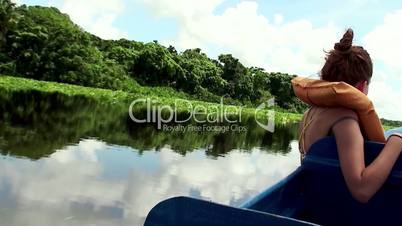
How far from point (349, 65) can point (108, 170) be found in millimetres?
8723

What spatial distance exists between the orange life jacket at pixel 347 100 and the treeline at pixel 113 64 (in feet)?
142

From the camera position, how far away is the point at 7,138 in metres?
13.4

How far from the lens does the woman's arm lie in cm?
215

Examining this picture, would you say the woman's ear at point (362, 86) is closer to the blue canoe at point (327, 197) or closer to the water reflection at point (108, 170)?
the blue canoe at point (327, 197)

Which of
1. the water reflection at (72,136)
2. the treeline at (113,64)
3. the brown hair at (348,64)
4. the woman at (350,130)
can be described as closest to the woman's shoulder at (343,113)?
the woman at (350,130)

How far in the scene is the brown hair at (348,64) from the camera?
8.05 ft

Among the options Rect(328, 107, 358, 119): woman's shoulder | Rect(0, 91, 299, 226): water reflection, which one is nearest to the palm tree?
Rect(0, 91, 299, 226): water reflection

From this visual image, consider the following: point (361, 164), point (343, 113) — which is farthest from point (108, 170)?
point (361, 164)

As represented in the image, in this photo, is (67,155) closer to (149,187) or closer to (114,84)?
(149,187)

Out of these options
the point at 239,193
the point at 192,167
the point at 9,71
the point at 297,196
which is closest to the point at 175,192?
the point at 239,193

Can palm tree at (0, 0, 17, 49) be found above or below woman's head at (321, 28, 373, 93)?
above

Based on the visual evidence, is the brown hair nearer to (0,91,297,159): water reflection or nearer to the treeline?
(0,91,297,159): water reflection

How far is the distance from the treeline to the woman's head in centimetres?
4341

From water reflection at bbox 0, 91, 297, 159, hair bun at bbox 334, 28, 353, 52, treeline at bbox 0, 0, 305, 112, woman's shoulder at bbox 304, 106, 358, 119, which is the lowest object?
water reflection at bbox 0, 91, 297, 159
